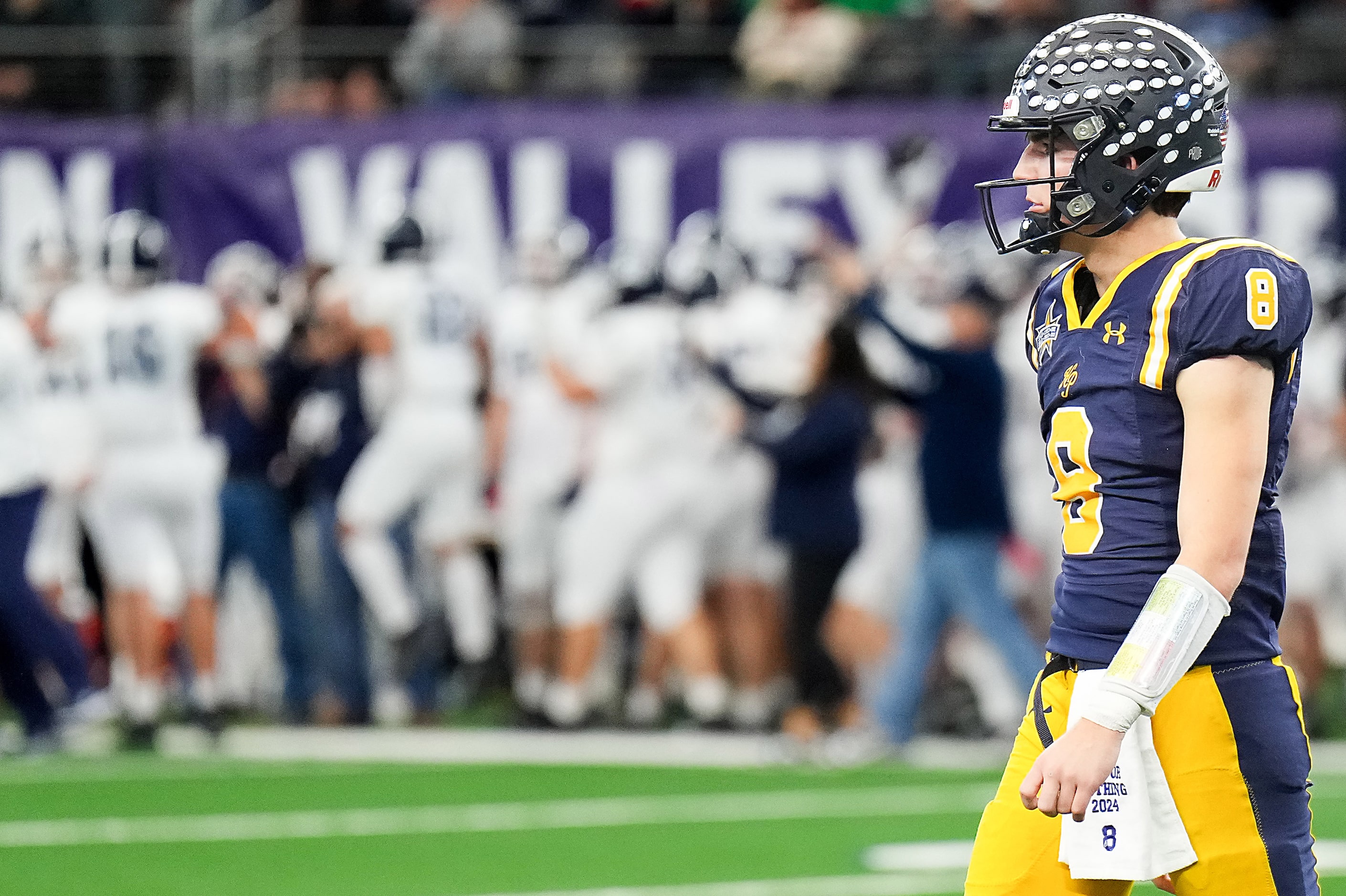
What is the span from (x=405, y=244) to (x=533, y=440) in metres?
1.14

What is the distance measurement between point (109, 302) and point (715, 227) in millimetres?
2932

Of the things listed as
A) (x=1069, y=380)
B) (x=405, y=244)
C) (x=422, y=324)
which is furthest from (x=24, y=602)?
(x=1069, y=380)

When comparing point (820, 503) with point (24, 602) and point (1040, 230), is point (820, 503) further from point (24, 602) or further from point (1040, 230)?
point (1040, 230)

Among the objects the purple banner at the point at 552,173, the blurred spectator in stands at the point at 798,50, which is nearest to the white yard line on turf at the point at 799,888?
the purple banner at the point at 552,173

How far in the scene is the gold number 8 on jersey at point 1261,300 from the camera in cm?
307

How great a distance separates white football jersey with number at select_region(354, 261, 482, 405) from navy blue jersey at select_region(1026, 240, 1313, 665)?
7.24m

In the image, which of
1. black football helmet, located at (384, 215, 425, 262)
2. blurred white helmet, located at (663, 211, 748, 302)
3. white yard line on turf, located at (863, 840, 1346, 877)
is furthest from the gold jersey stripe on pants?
black football helmet, located at (384, 215, 425, 262)

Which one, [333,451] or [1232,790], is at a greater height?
[1232,790]

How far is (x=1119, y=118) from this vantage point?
127 inches

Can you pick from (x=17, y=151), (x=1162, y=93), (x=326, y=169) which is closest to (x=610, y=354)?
(x=326, y=169)

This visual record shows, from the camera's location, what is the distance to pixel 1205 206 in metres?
12.0

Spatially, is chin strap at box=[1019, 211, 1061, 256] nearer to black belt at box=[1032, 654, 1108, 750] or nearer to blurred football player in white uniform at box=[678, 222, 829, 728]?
black belt at box=[1032, 654, 1108, 750]

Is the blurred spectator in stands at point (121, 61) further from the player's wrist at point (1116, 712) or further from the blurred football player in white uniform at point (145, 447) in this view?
the player's wrist at point (1116, 712)

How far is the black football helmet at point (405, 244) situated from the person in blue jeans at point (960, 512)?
94.9 inches
